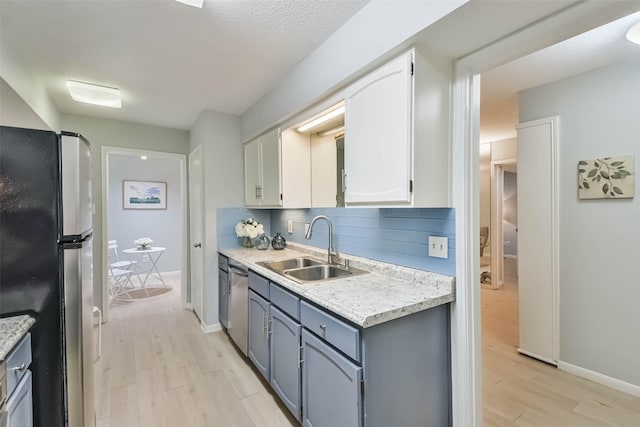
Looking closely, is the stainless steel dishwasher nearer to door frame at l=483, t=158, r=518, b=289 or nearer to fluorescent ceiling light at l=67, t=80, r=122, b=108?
fluorescent ceiling light at l=67, t=80, r=122, b=108

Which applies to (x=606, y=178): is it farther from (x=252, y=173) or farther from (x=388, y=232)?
(x=252, y=173)

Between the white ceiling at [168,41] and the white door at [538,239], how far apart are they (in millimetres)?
2010

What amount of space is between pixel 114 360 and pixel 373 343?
8.34ft

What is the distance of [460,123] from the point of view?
1508 millimetres

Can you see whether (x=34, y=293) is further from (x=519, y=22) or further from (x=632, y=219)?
(x=632, y=219)

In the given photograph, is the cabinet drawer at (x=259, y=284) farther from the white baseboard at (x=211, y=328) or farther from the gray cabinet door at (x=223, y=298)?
the white baseboard at (x=211, y=328)

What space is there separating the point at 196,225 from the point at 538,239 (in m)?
3.57

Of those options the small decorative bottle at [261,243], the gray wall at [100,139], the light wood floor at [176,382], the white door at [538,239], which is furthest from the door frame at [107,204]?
the white door at [538,239]

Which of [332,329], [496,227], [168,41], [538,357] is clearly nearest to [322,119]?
[168,41]

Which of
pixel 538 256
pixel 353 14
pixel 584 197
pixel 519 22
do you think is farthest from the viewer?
pixel 538 256

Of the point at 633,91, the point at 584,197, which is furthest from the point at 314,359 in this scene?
the point at 633,91

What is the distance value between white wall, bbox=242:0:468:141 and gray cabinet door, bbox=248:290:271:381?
1.51 metres

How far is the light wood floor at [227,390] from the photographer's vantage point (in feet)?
6.05

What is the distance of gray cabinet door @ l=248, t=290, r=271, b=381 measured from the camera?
2062mm
